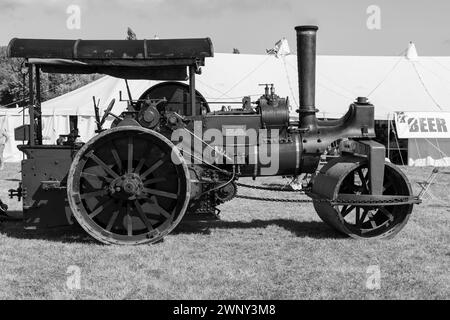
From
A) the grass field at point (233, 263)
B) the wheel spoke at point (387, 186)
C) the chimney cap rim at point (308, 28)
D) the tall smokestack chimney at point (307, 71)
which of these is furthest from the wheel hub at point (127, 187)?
the wheel spoke at point (387, 186)

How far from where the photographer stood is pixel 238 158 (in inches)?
247

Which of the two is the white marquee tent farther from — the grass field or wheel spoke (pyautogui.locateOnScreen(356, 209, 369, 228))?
the grass field

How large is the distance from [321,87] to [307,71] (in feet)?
41.8

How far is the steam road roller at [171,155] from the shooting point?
18.9ft

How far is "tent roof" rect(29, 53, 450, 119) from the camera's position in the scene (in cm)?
1787

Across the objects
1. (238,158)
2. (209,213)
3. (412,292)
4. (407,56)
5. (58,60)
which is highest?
(407,56)

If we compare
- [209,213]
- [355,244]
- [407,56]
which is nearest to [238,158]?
[209,213]

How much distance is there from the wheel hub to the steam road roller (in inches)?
0.4

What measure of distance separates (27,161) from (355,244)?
3452mm

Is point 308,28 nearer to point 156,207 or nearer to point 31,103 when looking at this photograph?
point 156,207

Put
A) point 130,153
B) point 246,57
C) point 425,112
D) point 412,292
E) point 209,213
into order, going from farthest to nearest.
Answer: point 246,57 < point 425,112 < point 209,213 < point 130,153 < point 412,292

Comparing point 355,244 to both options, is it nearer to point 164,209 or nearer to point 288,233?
point 288,233

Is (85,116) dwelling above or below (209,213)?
above

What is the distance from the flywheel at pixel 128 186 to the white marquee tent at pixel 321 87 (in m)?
11.5
